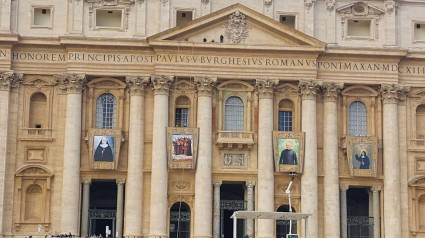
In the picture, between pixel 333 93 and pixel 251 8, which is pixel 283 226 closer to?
pixel 333 93

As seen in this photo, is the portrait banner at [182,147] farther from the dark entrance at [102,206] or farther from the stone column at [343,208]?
the stone column at [343,208]

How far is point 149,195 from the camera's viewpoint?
2306 inches

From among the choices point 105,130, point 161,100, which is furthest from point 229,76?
point 105,130

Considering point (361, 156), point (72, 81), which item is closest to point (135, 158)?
point (72, 81)


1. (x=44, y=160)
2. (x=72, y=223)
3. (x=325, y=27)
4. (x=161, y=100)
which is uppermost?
(x=325, y=27)

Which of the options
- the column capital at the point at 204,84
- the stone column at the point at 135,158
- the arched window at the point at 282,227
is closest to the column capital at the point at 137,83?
the stone column at the point at 135,158

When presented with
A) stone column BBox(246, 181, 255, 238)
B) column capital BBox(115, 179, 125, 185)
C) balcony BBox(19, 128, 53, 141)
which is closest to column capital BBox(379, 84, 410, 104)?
stone column BBox(246, 181, 255, 238)

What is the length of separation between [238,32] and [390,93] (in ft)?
35.9

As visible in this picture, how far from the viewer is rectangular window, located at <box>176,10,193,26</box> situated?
2406 inches

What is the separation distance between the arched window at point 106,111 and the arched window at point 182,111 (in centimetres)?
411

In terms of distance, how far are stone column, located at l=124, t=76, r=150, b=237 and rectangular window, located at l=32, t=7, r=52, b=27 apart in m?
6.85

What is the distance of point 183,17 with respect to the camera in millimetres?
61469

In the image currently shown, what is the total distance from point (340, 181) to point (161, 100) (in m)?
13.1

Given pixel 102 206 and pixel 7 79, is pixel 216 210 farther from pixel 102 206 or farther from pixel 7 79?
pixel 7 79
